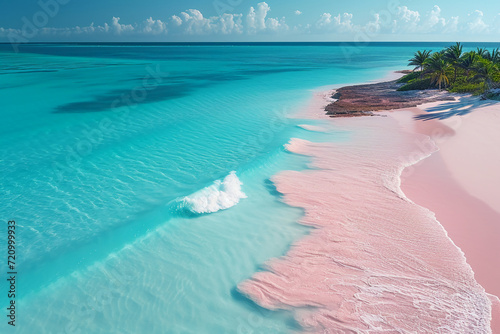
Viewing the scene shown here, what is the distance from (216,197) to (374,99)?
26381 millimetres

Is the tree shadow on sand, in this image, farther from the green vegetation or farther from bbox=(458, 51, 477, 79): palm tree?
bbox=(458, 51, 477, 79): palm tree

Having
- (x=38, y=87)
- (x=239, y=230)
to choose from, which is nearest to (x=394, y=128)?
(x=239, y=230)

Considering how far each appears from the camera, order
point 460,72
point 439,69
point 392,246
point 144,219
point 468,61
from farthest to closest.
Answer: point 460,72
point 439,69
point 468,61
point 144,219
point 392,246

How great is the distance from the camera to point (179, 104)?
3250 cm

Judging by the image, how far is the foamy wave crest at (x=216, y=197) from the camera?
40.8ft

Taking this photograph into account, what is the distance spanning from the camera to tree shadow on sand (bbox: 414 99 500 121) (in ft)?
83.6

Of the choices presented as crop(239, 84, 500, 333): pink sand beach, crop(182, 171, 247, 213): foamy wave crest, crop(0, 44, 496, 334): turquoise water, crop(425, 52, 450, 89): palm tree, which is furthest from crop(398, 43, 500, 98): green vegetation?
crop(182, 171, 247, 213): foamy wave crest

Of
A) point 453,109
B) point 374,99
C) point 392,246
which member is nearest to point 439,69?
point 374,99

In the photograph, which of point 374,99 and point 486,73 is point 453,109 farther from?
point 374,99

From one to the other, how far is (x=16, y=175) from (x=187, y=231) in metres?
10.0

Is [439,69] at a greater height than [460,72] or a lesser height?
greater

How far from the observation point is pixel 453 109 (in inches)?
1066

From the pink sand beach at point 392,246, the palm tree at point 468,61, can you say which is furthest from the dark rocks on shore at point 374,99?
the pink sand beach at point 392,246

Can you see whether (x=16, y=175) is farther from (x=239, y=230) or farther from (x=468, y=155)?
(x=468, y=155)
